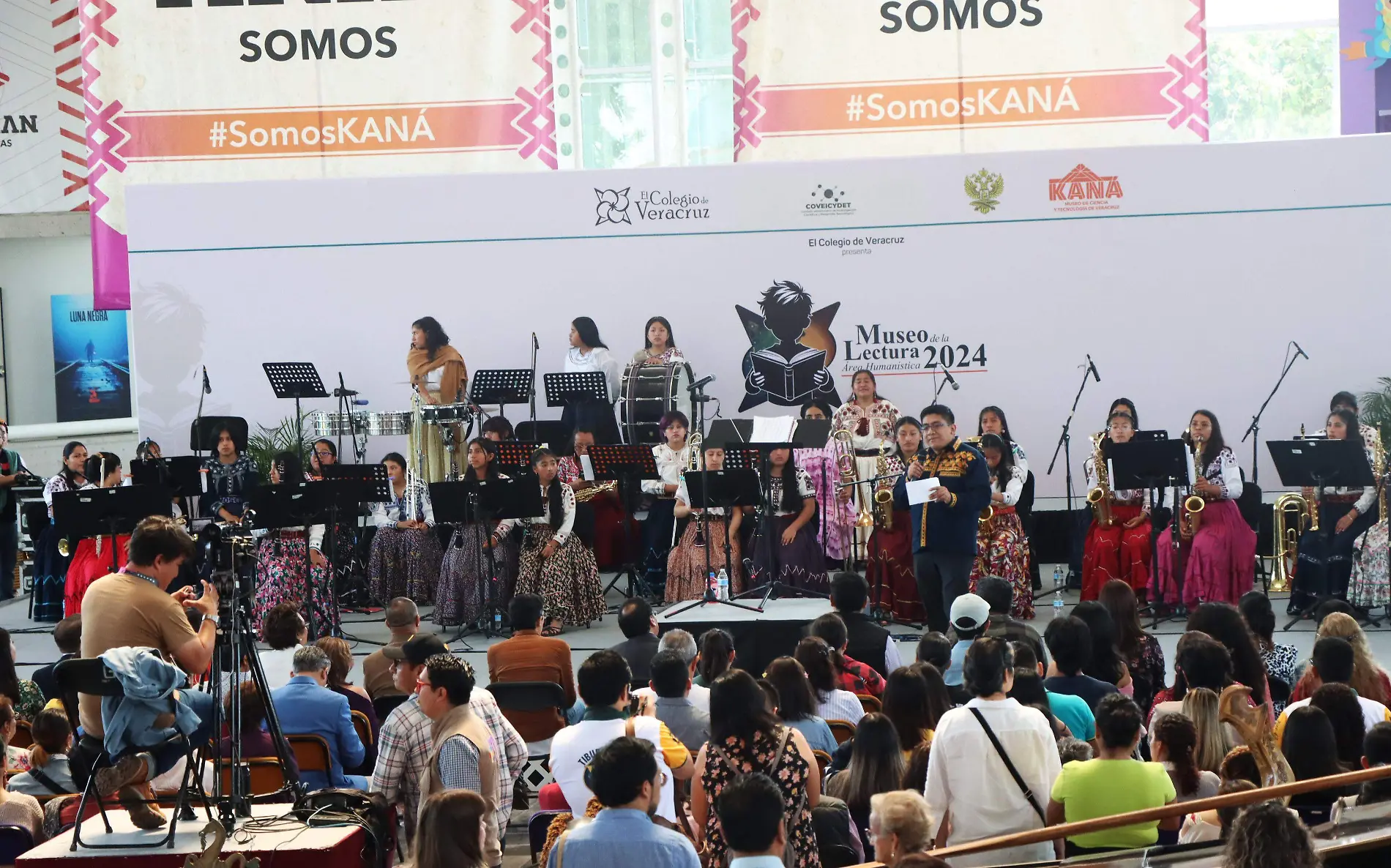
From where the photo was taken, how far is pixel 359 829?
13.3 ft

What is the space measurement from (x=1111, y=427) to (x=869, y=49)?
600cm

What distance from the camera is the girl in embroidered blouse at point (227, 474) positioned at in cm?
1148

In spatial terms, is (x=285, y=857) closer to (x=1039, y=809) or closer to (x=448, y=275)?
(x=1039, y=809)

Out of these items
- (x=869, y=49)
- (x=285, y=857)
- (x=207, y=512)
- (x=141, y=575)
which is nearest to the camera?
(x=285, y=857)

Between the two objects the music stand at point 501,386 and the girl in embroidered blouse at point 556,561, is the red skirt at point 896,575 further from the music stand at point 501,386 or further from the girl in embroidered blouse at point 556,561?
the music stand at point 501,386

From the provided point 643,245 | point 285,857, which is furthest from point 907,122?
point 285,857

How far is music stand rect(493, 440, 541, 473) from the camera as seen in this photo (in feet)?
35.3

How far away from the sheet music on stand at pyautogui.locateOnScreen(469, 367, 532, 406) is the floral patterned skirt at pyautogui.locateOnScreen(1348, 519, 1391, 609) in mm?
6246

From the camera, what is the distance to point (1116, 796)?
4266 mm

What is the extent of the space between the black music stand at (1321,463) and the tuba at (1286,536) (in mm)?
822

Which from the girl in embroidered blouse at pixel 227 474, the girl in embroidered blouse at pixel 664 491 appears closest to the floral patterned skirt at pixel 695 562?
the girl in embroidered blouse at pixel 664 491

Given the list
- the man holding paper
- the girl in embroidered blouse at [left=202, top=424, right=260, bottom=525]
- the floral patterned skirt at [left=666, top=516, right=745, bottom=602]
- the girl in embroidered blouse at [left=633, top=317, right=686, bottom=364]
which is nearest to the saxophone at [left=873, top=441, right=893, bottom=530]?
the floral patterned skirt at [left=666, top=516, right=745, bottom=602]

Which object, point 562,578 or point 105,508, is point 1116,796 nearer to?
point 562,578

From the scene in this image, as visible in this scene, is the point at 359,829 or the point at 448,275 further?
the point at 448,275
